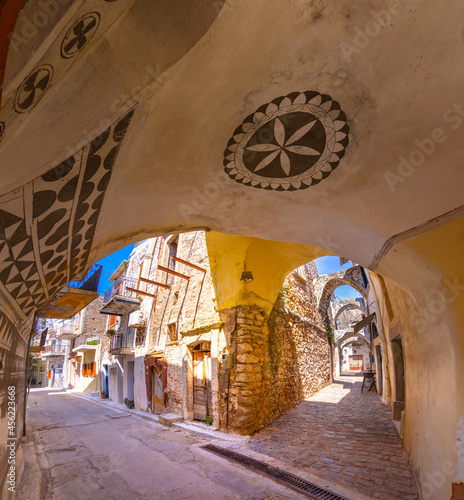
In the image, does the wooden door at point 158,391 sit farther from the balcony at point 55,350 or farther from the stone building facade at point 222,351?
the balcony at point 55,350

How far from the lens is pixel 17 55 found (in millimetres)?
931

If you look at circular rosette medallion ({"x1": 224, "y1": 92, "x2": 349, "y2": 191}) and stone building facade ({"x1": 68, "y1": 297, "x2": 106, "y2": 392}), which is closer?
circular rosette medallion ({"x1": 224, "y1": 92, "x2": 349, "y2": 191})

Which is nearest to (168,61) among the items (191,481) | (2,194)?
(2,194)

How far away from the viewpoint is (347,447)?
5.79m

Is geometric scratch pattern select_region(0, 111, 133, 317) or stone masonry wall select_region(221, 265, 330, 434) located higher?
geometric scratch pattern select_region(0, 111, 133, 317)

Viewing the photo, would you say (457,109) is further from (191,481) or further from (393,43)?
(191,481)

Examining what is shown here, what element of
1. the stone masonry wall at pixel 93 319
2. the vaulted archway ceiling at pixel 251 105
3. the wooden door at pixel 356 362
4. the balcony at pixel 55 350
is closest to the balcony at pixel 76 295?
the vaulted archway ceiling at pixel 251 105

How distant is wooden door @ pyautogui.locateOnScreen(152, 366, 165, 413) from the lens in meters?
10.9

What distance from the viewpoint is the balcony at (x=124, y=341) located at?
14.6m

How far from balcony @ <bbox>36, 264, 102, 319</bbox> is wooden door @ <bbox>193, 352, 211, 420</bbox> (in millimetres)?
3877

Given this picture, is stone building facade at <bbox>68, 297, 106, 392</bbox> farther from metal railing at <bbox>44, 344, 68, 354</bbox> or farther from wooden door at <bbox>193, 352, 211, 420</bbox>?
wooden door at <bbox>193, 352, 211, 420</bbox>

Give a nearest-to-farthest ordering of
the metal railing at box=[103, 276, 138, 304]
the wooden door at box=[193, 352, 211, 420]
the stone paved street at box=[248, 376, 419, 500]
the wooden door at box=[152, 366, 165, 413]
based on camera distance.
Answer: the stone paved street at box=[248, 376, 419, 500] → the wooden door at box=[193, 352, 211, 420] → the wooden door at box=[152, 366, 165, 413] → the metal railing at box=[103, 276, 138, 304]

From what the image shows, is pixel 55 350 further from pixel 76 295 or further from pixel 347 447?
pixel 347 447

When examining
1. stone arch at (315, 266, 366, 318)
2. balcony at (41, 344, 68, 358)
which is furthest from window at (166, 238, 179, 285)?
balcony at (41, 344, 68, 358)
